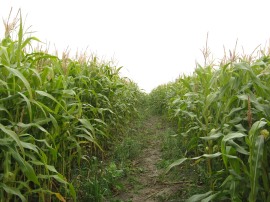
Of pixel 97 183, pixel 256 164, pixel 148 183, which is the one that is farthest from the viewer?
pixel 148 183

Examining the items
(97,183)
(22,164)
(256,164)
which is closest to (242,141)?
(256,164)

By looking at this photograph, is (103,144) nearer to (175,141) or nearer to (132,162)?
(132,162)

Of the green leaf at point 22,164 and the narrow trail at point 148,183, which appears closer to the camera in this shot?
the green leaf at point 22,164

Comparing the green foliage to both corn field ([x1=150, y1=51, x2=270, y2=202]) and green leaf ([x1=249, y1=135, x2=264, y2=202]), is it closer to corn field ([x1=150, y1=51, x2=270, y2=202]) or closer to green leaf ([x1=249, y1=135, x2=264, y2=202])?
corn field ([x1=150, y1=51, x2=270, y2=202])

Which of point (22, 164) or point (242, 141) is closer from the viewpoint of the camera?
point (22, 164)

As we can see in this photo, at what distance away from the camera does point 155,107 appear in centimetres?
1023

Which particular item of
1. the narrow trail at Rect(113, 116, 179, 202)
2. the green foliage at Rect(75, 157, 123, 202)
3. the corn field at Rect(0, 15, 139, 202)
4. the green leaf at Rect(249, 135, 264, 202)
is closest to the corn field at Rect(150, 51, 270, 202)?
the green leaf at Rect(249, 135, 264, 202)

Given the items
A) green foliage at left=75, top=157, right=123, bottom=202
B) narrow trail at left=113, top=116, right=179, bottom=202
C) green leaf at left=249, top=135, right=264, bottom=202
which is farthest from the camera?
narrow trail at left=113, top=116, right=179, bottom=202

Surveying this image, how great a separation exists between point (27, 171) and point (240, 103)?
1872 mm

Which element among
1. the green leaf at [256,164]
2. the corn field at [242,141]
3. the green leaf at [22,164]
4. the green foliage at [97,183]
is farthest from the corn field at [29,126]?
the green leaf at [256,164]

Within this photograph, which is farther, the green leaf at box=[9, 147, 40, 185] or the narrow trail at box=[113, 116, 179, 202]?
the narrow trail at box=[113, 116, 179, 202]

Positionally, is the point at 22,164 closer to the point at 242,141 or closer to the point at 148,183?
the point at 242,141

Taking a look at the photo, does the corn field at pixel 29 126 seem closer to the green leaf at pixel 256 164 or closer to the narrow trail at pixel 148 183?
the narrow trail at pixel 148 183

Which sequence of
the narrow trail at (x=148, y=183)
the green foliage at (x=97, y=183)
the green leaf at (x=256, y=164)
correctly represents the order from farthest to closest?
1. the narrow trail at (x=148, y=183)
2. the green foliage at (x=97, y=183)
3. the green leaf at (x=256, y=164)
